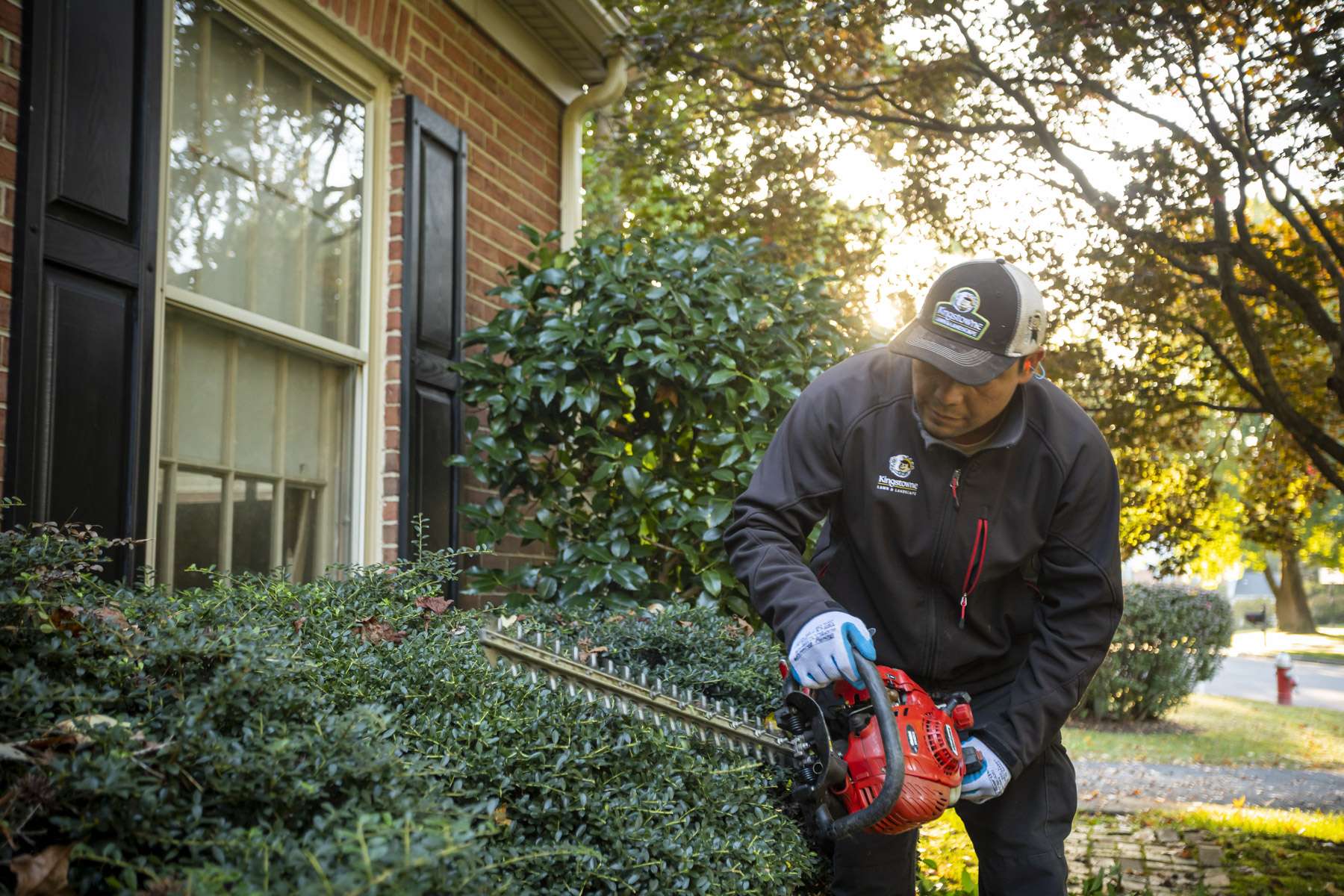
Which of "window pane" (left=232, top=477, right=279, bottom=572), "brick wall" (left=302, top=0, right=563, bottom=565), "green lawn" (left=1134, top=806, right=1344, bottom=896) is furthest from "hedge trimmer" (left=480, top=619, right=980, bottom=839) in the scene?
"green lawn" (left=1134, top=806, right=1344, bottom=896)

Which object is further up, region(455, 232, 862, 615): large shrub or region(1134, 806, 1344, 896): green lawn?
region(455, 232, 862, 615): large shrub

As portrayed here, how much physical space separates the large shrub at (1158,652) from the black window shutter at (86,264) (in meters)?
10.7

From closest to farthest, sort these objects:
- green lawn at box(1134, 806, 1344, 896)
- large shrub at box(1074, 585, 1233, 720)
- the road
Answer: green lawn at box(1134, 806, 1344, 896) < large shrub at box(1074, 585, 1233, 720) < the road

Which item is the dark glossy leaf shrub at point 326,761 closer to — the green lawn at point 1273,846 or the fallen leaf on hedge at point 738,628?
the fallen leaf on hedge at point 738,628

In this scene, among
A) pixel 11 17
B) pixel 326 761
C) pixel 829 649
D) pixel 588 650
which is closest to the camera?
pixel 326 761

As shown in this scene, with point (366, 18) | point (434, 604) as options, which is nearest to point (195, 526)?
point (434, 604)

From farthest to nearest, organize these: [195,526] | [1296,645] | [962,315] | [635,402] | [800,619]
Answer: [1296,645], [635,402], [195,526], [962,315], [800,619]

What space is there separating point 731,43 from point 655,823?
5504 millimetres

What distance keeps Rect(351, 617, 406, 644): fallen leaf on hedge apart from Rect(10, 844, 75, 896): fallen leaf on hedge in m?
0.98

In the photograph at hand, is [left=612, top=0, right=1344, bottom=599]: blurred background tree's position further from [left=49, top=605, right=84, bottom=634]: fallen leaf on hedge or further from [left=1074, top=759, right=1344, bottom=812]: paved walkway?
[left=49, top=605, right=84, bottom=634]: fallen leaf on hedge

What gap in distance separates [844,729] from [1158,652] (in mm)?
10663

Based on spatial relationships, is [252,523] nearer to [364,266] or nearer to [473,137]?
[364,266]

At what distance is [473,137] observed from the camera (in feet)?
18.3

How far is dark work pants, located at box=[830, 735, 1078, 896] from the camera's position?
8.95 ft
